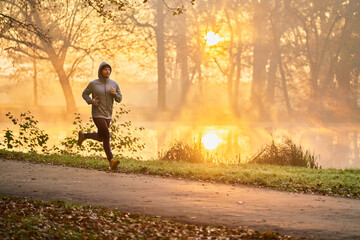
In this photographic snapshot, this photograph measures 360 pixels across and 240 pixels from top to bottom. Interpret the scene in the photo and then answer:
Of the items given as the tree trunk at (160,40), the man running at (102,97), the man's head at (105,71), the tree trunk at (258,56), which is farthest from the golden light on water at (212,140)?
the tree trunk at (160,40)

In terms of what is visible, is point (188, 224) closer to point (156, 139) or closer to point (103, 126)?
point (103, 126)

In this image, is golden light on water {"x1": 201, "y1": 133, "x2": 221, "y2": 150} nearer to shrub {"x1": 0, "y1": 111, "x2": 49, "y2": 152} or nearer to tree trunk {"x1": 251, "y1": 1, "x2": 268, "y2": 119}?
shrub {"x1": 0, "y1": 111, "x2": 49, "y2": 152}

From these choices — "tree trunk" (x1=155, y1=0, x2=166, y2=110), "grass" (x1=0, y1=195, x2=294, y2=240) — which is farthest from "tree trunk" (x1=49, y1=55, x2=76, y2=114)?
"grass" (x1=0, y1=195, x2=294, y2=240)

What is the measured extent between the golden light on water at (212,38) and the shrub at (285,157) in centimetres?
2557

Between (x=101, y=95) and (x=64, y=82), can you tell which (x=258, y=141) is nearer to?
(x=101, y=95)

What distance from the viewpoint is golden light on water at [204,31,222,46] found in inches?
1679

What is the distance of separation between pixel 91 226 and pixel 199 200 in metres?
2.58

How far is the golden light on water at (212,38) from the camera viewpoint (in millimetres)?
42644

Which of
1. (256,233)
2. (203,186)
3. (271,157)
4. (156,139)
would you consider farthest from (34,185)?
(156,139)

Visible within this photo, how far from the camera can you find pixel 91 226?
24.8ft

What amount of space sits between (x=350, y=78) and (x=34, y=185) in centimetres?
3614

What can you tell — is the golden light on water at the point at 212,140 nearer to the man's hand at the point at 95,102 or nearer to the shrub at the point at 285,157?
the shrub at the point at 285,157

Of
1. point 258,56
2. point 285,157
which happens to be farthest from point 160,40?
point 285,157

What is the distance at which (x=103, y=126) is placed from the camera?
494 inches
